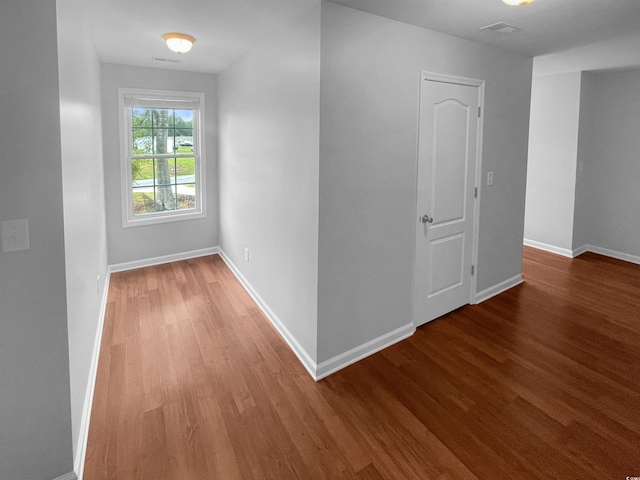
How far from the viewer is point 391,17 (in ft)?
8.27

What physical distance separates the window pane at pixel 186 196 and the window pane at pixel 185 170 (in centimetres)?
7

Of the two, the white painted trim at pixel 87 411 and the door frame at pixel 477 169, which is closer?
the white painted trim at pixel 87 411

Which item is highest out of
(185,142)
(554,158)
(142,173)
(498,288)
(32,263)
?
(185,142)

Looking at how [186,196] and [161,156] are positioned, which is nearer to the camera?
[161,156]

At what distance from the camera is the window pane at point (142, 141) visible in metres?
4.61

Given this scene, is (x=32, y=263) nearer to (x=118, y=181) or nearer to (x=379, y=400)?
(x=379, y=400)

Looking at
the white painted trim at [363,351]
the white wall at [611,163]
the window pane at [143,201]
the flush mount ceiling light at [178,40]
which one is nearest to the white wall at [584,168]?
the white wall at [611,163]

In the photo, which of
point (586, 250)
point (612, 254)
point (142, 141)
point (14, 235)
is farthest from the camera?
point (586, 250)

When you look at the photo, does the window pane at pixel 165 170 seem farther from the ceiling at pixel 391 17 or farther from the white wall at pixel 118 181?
the ceiling at pixel 391 17

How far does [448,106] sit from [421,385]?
2.16 m

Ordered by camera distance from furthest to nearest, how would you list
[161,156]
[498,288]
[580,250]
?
1. [580,250]
2. [161,156]
3. [498,288]

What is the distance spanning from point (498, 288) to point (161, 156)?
4223 mm

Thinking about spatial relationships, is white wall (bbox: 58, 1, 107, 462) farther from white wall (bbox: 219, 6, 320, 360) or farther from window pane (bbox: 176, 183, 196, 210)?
window pane (bbox: 176, 183, 196, 210)

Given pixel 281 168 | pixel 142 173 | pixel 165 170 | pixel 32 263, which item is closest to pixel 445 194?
pixel 281 168
